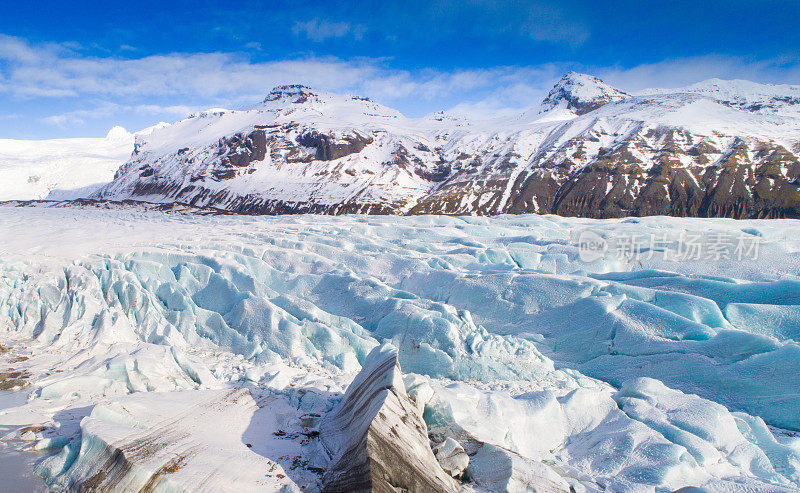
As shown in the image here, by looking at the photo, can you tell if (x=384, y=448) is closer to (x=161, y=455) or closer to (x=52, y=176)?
(x=161, y=455)

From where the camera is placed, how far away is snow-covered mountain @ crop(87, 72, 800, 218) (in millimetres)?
72938

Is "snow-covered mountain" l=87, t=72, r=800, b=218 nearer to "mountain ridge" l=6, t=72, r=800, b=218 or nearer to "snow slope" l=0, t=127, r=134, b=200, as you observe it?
"mountain ridge" l=6, t=72, r=800, b=218

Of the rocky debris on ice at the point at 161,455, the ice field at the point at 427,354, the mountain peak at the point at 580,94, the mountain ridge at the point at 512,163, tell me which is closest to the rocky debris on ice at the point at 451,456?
the ice field at the point at 427,354

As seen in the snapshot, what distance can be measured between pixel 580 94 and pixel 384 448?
18392 centimetres

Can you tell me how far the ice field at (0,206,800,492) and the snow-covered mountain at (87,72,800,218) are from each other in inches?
2782

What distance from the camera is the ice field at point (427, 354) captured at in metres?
4.64

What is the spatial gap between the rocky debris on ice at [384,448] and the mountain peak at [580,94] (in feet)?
560

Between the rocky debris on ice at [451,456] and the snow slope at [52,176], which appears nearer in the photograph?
the rocky debris on ice at [451,456]

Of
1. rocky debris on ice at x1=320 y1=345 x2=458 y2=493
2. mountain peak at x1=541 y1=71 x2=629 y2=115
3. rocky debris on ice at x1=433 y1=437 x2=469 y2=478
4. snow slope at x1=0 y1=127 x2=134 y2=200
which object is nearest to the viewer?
rocky debris on ice at x1=320 y1=345 x2=458 y2=493

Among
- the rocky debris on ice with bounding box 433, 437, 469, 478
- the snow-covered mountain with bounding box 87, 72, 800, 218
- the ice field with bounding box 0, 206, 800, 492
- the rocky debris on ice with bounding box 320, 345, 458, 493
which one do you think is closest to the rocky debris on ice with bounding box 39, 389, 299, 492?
the ice field with bounding box 0, 206, 800, 492

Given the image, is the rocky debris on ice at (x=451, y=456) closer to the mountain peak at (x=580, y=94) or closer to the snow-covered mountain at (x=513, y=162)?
the snow-covered mountain at (x=513, y=162)

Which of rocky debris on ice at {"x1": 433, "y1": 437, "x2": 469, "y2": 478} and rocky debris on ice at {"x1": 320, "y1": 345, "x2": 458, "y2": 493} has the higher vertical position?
Answer: rocky debris on ice at {"x1": 320, "y1": 345, "x2": 458, "y2": 493}

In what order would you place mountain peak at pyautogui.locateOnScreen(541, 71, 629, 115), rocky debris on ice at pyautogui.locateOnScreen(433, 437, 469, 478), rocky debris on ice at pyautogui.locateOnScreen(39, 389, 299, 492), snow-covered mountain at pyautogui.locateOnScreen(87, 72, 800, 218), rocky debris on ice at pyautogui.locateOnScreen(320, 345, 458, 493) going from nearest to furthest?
rocky debris on ice at pyautogui.locateOnScreen(320, 345, 458, 493) → rocky debris on ice at pyautogui.locateOnScreen(39, 389, 299, 492) → rocky debris on ice at pyautogui.locateOnScreen(433, 437, 469, 478) → snow-covered mountain at pyautogui.locateOnScreen(87, 72, 800, 218) → mountain peak at pyautogui.locateOnScreen(541, 71, 629, 115)

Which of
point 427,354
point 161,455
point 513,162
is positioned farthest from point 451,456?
point 513,162
